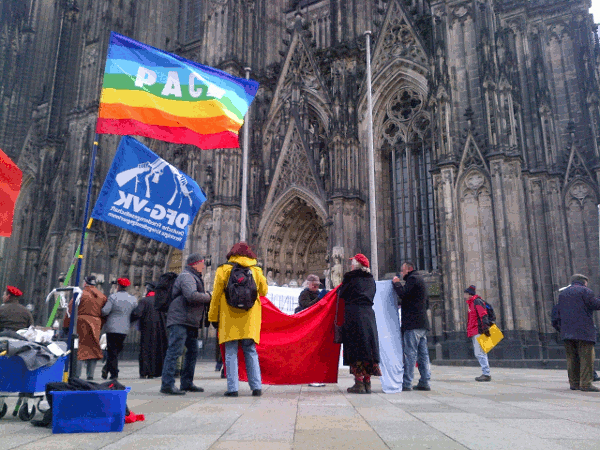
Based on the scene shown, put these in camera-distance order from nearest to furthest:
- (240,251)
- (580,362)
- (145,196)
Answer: (240,251) → (145,196) → (580,362)

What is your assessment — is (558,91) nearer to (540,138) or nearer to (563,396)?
(540,138)

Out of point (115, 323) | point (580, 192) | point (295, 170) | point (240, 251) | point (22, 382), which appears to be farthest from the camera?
point (295, 170)

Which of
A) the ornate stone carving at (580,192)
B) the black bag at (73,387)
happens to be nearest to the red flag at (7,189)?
the black bag at (73,387)

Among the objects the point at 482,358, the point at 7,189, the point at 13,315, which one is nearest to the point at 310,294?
the point at 482,358

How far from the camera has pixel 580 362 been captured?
806 centimetres

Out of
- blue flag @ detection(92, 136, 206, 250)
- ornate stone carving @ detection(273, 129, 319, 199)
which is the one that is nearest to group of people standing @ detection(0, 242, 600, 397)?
blue flag @ detection(92, 136, 206, 250)

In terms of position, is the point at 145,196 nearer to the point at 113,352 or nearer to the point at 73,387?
the point at 73,387

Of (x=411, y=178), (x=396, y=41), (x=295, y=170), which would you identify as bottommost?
(x=411, y=178)

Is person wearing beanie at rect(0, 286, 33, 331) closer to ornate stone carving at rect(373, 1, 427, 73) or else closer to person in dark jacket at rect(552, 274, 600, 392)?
person in dark jacket at rect(552, 274, 600, 392)

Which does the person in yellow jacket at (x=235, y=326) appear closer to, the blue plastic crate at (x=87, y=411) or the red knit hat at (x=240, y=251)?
the red knit hat at (x=240, y=251)

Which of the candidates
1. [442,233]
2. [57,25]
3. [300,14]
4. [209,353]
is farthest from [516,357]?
[57,25]

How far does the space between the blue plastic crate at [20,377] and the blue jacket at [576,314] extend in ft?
Result: 24.5

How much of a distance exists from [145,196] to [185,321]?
1761 mm

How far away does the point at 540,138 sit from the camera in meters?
18.0
